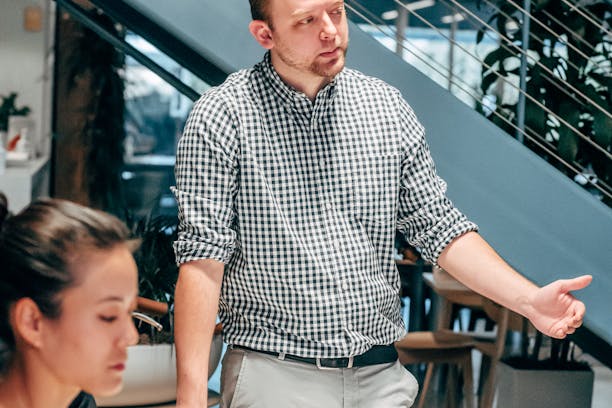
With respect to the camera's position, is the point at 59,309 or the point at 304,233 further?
the point at 304,233

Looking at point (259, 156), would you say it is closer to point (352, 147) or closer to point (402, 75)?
point (352, 147)

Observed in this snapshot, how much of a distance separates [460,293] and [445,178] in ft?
7.90

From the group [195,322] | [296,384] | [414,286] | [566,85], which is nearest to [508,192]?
[296,384]

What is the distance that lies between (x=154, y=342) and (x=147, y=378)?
0.44 feet

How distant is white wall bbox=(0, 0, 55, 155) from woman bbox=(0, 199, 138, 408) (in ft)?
23.0

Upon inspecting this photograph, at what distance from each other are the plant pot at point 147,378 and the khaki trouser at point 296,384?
3.07 feet

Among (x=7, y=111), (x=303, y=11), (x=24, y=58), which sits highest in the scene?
(x=24, y=58)

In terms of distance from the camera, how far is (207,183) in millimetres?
1924

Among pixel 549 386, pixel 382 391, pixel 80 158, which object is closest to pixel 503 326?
pixel 549 386

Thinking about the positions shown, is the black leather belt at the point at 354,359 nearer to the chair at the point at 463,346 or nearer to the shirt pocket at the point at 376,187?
the shirt pocket at the point at 376,187

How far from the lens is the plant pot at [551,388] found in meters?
4.17

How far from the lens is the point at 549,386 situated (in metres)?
4.19

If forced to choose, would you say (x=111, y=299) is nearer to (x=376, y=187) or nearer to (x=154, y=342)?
(x=376, y=187)

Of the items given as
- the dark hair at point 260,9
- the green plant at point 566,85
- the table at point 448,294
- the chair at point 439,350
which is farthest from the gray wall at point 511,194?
the table at point 448,294
